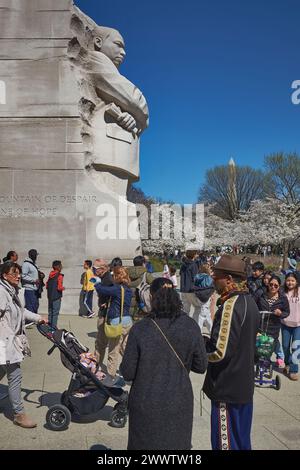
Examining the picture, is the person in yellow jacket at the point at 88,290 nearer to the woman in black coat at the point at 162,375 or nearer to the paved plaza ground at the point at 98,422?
the paved plaza ground at the point at 98,422

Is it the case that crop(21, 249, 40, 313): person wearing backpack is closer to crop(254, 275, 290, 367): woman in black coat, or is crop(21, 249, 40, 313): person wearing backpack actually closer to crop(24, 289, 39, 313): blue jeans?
crop(24, 289, 39, 313): blue jeans

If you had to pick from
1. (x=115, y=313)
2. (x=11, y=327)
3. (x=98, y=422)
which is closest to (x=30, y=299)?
(x=115, y=313)

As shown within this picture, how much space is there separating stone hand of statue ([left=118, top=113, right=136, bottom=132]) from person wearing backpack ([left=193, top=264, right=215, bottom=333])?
610cm

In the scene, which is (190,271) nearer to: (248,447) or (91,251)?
(91,251)

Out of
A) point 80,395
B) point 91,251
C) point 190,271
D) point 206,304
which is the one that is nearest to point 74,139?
point 91,251

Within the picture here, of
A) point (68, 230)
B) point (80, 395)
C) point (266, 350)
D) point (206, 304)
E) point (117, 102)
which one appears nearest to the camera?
Answer: point (80, 395)

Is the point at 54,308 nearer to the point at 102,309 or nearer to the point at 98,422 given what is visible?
the point at 102,309

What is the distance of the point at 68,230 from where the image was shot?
12.4 metres

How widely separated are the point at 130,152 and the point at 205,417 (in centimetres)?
1004

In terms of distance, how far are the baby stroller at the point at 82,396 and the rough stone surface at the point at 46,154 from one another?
23.2ft

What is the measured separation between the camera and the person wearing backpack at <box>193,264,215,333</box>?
29.8ft

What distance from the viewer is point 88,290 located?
1159 centimetres

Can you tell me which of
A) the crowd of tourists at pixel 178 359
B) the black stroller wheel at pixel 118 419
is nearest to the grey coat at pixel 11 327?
the crowd of tourists at pixel 178 359

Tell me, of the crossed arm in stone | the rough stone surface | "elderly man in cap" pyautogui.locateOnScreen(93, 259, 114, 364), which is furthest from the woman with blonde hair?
the crossed arm in stone
